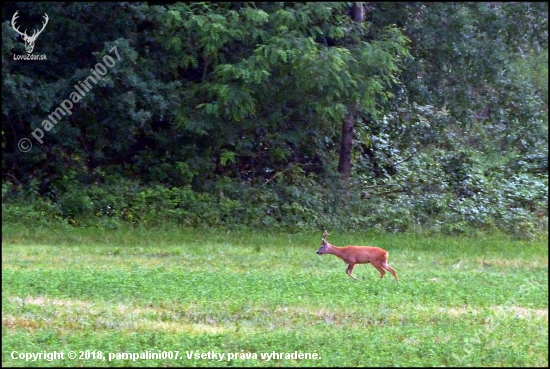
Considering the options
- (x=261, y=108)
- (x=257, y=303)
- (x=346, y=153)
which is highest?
(x=261, y=108)

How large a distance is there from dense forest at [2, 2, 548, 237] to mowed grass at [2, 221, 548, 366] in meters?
2.45

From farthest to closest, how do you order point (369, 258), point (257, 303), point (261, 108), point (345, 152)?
point (345, 152)
point (261, 108)
point (369, 258)
point (257, 303)

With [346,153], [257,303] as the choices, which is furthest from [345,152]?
[257,303]

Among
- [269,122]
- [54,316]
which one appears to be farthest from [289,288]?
[269,122]

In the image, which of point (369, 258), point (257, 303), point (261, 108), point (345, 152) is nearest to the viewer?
point (257, 303)

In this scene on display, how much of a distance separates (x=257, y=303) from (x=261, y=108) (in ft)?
31.2

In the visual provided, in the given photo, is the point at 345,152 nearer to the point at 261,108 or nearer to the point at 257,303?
the point at 261,108

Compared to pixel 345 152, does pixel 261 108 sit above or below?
above

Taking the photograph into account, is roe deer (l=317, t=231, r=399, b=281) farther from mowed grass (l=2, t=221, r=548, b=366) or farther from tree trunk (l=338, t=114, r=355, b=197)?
tree trunk (l=338, t=114, r=355, b=197)

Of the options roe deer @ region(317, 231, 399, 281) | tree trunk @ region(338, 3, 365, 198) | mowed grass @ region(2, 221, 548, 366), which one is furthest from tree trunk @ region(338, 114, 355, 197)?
roe deer @ region(317, 231, 399, 281)

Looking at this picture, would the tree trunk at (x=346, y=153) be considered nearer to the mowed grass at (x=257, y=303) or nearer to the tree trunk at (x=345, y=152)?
the tree trunk at (x=345, y=152)

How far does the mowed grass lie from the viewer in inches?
346

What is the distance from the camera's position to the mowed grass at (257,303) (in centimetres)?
878

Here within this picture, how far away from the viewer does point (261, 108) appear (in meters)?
20.2
